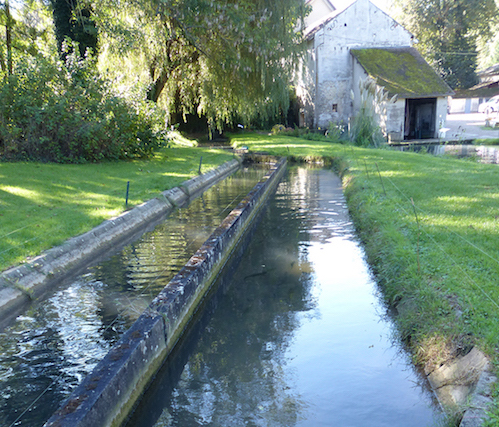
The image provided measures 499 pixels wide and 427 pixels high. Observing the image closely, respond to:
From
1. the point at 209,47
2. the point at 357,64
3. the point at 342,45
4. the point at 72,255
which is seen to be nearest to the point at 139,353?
the point at 72,255

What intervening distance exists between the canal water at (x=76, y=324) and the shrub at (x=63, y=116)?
7039 mm

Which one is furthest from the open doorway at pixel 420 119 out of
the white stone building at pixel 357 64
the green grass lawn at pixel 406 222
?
the green grass lawn at pixel 406 222

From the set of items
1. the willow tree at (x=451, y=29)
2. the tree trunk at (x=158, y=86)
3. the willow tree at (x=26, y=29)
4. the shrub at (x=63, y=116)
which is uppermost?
the willow tree at (x=451, y=29)

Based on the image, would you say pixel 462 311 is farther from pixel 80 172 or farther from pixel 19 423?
pixel 80 172

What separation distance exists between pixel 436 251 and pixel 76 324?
462 cm

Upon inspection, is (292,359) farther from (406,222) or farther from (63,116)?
(63,116)

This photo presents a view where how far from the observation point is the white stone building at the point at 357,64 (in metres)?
28.2

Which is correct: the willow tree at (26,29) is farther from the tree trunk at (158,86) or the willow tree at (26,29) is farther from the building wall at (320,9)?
the building wall at (320,9)

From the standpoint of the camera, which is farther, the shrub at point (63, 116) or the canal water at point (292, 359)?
the shrub at point (63, 116)

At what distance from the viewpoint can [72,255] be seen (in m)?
6.87

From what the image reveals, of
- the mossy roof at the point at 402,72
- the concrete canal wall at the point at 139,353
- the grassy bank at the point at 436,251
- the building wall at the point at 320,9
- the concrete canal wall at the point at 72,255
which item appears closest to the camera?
the concrete canal wall at the point at 139,353

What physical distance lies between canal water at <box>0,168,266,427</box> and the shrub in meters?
7.04

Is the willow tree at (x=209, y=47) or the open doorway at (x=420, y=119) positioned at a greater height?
the willow tree at (x=209, y=47)

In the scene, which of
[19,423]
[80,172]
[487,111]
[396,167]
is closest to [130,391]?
[19,423]
